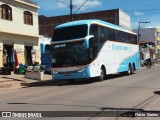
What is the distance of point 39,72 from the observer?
28.7 meters

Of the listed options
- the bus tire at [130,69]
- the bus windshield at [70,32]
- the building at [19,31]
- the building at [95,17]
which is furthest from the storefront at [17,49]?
the building at [95,17]

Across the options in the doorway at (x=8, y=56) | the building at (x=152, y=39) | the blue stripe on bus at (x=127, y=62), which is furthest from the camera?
the building at (x=152, y=39)

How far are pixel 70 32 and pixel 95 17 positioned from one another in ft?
172

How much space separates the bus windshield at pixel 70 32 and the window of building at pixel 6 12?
32.7 ft

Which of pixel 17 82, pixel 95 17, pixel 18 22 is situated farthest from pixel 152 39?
pixel 17 82

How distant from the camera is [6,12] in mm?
33812

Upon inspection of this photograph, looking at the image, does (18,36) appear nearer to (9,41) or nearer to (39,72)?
(9,41)

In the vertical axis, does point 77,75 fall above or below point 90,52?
below

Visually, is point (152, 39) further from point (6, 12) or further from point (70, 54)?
point (70, 54)

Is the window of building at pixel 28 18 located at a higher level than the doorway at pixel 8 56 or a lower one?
higher

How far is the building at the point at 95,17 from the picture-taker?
71.3m

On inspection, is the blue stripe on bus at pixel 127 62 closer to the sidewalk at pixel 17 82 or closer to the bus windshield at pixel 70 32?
the sidewalk at pixel 17 82

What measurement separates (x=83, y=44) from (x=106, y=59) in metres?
3.97

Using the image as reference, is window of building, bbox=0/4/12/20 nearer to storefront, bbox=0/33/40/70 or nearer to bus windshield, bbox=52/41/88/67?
storefront, bbox=0/33/40/70
